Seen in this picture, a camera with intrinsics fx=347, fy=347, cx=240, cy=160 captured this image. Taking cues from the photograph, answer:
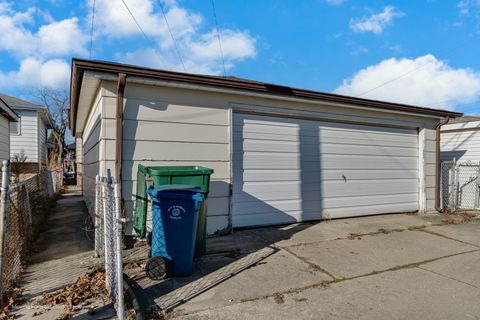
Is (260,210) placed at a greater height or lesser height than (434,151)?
lesser

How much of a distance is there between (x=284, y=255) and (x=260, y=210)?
1900mm

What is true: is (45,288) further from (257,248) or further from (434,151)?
(434,151)

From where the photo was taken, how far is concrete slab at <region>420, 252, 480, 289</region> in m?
4.27

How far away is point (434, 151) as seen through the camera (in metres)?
9.30

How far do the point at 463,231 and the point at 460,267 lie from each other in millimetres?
2820

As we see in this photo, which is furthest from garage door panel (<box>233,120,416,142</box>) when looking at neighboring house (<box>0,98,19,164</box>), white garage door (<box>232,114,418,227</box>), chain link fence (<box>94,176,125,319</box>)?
neighboring house (<box>0,98,19,164</box>)

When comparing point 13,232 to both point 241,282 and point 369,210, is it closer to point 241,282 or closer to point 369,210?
point 241,282

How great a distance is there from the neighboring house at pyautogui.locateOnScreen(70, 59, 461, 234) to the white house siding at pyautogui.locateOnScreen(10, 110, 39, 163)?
8.92 meters

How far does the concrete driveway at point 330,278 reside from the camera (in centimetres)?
336

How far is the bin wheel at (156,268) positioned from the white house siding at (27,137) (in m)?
15.1

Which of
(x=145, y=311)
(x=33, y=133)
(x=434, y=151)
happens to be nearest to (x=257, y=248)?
(x=145, y=311)

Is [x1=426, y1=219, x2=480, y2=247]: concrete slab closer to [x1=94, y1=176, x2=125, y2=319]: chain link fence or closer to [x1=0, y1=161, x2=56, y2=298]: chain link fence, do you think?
[x1=94, y1=176, x2=125, y2=319]: chain link fence

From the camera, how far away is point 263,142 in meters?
6.96

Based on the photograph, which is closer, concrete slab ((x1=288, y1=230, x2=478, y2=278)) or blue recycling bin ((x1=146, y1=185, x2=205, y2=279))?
blue recycling bin ((x1=146, y1=185, x2=205, y2=279))
